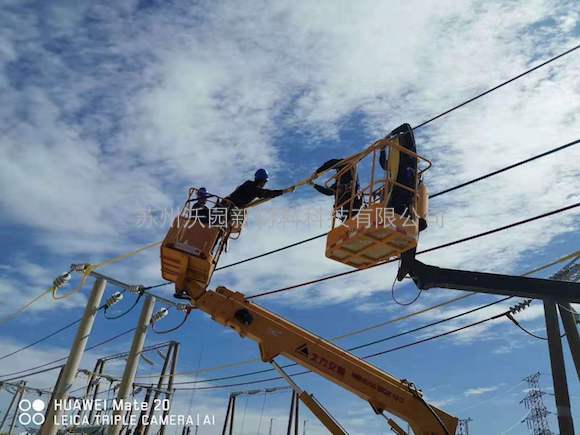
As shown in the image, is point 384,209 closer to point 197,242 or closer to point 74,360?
point 197,242

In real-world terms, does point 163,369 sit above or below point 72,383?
above

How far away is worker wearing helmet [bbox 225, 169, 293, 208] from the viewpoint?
31.5 ft

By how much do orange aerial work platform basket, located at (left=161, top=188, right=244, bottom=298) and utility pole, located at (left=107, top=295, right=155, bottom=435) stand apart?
8595 mm

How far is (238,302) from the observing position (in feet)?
29.7

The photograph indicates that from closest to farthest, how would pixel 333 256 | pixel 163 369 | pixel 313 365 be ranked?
pixel 333 256 < pixel 313 365 < pixel 163 369

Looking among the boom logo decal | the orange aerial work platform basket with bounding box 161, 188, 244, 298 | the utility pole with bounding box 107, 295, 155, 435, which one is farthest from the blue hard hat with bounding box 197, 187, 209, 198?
the utility pole with bounding box 107, 295, 155, 435

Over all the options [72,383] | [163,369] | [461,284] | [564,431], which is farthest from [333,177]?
[163,369]

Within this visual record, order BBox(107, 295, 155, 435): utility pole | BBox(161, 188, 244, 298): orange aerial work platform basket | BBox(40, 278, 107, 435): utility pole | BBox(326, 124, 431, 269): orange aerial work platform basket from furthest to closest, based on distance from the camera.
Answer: BBox(107, 295, 155, 435): utility pole, BBox(40, 278, 107, 435): utility pole, BBox(161, 188, 244, 298): orange aerial work platform basket, BBox(326, 124, 431, 269): orange aerial work platform basket

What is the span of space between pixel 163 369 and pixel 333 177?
15.3 m

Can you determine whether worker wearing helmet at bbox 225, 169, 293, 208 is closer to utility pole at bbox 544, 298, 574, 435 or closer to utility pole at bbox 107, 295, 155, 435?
Answer: utility pole at bbox 544, 298, 574, 435

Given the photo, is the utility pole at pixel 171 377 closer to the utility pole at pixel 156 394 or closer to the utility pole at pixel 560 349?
the utility pole at pixel 156 394

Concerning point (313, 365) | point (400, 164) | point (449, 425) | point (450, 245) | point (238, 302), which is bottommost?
point (449, 425)

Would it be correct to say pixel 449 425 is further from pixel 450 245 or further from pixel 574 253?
pixel 574 253

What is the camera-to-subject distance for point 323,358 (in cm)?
836
